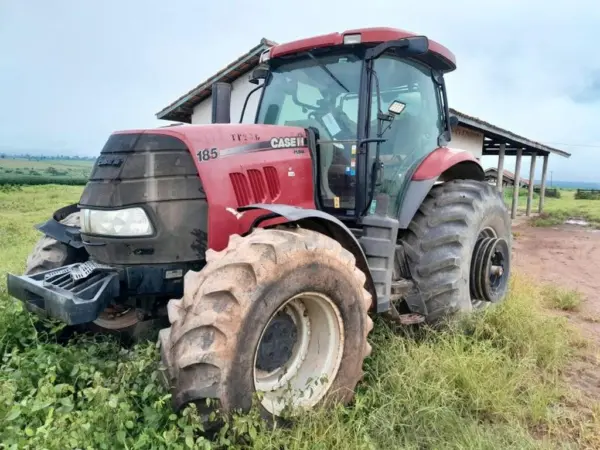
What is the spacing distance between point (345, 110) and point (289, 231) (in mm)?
1402

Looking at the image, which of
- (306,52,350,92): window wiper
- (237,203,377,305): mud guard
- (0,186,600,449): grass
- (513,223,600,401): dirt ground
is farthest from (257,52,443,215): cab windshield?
(513,223,600,401): dirt ground

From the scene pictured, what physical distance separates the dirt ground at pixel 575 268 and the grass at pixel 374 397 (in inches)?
7.4

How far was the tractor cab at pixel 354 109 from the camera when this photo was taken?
365 cm

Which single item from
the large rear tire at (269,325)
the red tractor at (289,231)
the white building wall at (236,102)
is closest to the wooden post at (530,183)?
the white building wall at (236,102)

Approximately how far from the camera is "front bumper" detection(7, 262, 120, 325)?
264 centimetres

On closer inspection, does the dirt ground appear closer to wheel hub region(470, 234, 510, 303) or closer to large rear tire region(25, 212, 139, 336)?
wheel hub region(470, 234, 510, 303)

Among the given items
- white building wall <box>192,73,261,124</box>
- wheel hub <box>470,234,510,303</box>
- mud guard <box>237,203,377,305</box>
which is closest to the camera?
mud guard <box>237,203,377,305</box>

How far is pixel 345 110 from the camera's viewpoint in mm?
3752

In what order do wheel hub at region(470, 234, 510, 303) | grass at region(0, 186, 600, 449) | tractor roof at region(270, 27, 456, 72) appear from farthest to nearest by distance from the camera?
wheel hub at region(470, 234, 510, 303), tractor roof at region(270, 27, 456, 72), grass at region(0, 186, 600, 449)

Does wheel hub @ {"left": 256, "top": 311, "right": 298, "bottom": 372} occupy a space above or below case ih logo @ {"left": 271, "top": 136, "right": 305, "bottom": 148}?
below

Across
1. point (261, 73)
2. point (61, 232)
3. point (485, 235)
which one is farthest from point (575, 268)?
point (61, 232)

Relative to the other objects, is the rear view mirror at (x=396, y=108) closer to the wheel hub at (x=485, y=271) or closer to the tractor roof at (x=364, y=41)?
the tractor roof at (x=364, y=41)

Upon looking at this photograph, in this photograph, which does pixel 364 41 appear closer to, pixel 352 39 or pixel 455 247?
pixel 352 39

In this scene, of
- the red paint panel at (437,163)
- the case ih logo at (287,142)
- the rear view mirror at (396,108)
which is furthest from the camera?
the red paint panel at (437,163)
